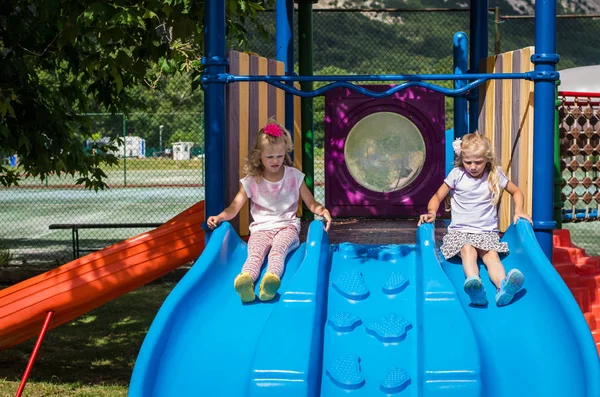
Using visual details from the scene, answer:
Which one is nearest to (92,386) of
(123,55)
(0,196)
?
(123,55)

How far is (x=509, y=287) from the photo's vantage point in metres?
4.26

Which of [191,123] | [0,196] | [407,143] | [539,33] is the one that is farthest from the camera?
[191,123]

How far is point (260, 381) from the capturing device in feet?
12.4

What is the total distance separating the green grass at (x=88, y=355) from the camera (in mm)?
6691

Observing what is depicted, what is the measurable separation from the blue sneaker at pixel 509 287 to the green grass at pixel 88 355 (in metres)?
3.24

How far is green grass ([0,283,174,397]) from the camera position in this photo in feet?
22.0

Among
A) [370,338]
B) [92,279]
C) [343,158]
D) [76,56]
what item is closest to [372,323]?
[370,338]

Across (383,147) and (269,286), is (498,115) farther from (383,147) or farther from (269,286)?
(269,286)

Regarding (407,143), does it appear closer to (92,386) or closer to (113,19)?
(113,19)

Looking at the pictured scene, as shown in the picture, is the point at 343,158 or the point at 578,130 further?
the point at 578,130

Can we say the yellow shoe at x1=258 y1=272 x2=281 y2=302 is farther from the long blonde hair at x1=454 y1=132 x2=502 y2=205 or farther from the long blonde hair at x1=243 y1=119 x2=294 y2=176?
the long blonde hair at x1=454 y1=132 x2=502 y2=205

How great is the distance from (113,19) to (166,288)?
610cm

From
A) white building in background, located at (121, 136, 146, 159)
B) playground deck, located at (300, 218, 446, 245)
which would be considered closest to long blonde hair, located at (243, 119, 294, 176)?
playground deck, located at (300, 218, 446, 245)

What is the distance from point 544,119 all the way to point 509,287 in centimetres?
103
